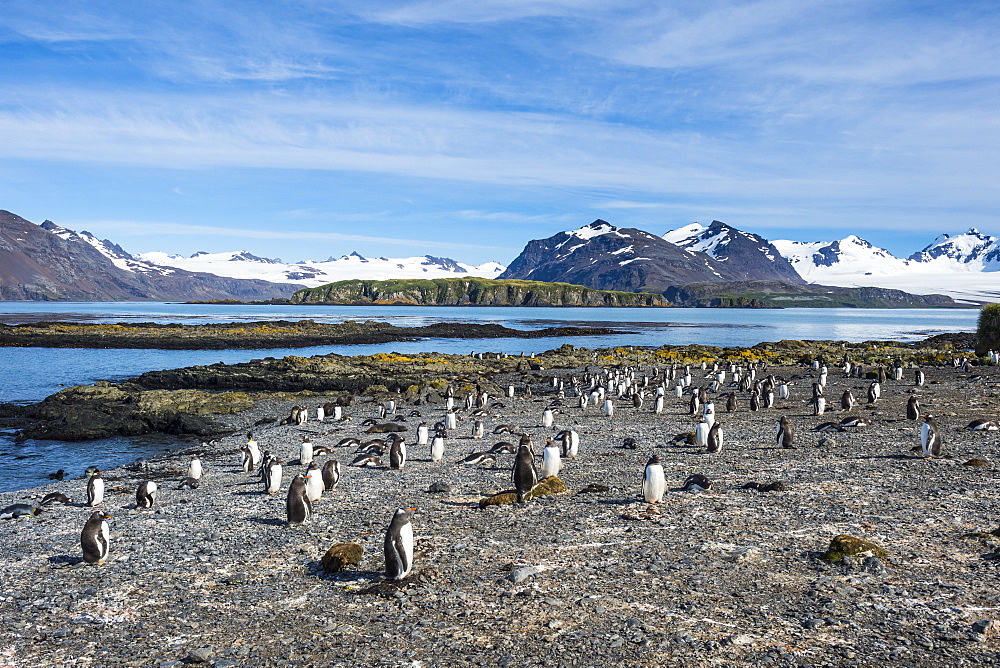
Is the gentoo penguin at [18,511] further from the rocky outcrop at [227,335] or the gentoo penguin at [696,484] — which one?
the rocky outcrop at [227,335]

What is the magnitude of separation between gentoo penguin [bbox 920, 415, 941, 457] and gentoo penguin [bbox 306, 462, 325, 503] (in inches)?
459

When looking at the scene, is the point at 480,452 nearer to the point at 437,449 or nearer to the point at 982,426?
the point at 437,449

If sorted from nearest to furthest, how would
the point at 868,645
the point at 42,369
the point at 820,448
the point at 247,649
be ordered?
the point at 868,645 → the point at 247,649 → the point at 820,448 → the point at 42,369

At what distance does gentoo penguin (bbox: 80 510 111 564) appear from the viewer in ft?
31.1

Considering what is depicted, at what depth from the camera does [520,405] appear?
28859 mm

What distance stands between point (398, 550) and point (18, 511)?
29.0 ft

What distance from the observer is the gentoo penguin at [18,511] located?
12.6m

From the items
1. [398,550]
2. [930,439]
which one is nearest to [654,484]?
[398,550]

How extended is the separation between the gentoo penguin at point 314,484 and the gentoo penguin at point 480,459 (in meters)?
4.09

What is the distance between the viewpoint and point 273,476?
44.2 feet

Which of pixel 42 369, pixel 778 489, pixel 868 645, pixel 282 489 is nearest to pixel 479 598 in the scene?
pixel 868 645

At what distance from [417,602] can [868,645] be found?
440 centimetres

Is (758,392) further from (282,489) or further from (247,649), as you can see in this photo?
(247,649)

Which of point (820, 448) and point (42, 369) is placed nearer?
point (820, 448)
